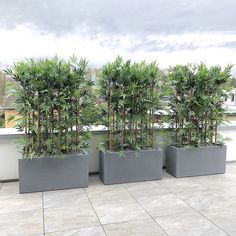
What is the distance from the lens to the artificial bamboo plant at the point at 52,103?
11.6 feet

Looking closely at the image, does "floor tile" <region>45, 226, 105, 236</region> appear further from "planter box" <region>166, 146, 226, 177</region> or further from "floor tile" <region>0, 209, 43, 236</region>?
Result: "planter box" <region>166, 146, 226, 177</region>

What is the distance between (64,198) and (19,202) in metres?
0.52

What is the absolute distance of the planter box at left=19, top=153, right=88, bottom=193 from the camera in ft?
11.9

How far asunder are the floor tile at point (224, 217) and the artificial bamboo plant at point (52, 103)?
1857mm

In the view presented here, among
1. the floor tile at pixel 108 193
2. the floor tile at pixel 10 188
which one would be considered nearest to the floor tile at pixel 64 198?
the floor tile at pixel 108 193

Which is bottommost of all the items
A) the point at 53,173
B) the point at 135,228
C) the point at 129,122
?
the point at 135,228

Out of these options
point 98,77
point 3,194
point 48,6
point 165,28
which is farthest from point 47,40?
point 3,194

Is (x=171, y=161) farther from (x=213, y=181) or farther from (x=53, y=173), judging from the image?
(x=53, y=173)

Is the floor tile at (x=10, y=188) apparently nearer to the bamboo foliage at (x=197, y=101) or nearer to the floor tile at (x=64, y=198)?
the floor tile at (x=64, y=198)

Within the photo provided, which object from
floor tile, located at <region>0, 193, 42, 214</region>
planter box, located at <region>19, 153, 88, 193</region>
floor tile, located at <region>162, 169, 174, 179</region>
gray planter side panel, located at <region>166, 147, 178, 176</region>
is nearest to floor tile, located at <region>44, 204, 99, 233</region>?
floor tile, located at <region>0, 193, 42, 214</region>

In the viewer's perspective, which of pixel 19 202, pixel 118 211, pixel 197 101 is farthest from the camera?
pixel 197 101

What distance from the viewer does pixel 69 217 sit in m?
2.93

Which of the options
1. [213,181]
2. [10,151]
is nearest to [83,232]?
[10,151]

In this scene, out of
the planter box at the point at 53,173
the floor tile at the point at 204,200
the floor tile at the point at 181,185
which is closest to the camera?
the floor tile at the point at 204,200
